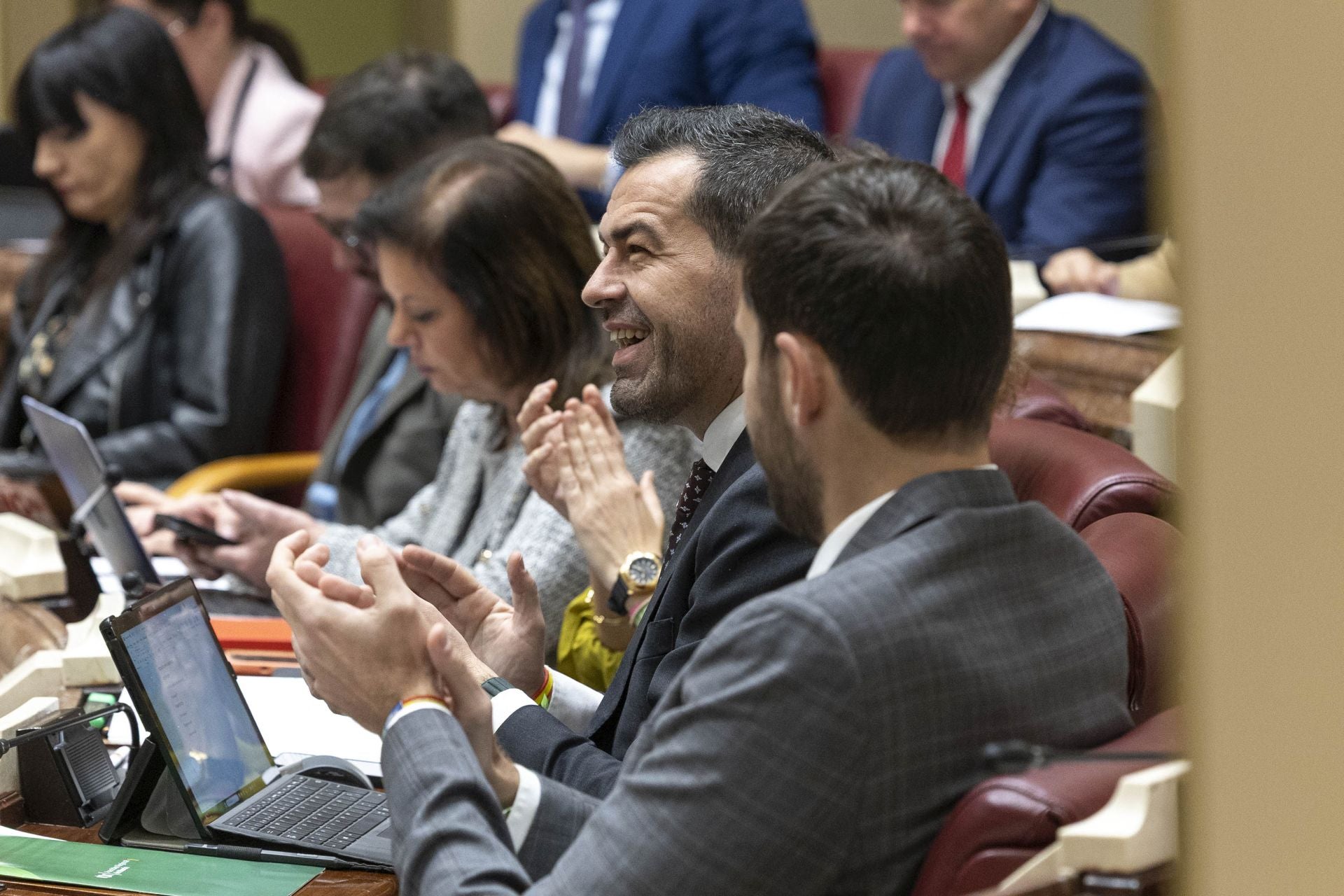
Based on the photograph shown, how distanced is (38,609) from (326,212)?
110cm

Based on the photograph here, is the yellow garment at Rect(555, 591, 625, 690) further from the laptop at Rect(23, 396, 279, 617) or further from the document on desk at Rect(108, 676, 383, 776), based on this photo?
the laptop at Rect(23, 396, 279, 617)

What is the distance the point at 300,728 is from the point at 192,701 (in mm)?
260

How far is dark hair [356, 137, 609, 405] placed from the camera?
2100 mm

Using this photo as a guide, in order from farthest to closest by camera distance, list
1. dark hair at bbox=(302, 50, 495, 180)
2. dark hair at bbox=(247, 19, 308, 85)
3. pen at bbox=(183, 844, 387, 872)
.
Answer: dark hair at bbox=(247, 19, 308, 85) → dark hair at bbox=(302, 50, 495, 180) → pen at bbox=(183, 844, 387, 872)

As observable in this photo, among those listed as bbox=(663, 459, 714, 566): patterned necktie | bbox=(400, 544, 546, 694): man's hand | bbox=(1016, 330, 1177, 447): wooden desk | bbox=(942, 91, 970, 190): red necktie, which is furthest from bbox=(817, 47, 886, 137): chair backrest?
bbox=(400, 544, 546, 694): man's hand

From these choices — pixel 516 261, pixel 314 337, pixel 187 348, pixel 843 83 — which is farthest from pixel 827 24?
pixel 516 261

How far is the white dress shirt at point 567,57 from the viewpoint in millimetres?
3498

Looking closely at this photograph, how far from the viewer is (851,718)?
2.99ft

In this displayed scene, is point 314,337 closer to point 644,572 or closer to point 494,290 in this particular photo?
point 494,290

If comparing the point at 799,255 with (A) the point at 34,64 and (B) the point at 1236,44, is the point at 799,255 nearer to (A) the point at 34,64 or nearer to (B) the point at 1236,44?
(B) the point at 1236,44

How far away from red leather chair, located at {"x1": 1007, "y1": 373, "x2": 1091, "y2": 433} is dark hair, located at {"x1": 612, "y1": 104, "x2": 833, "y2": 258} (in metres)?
0.42

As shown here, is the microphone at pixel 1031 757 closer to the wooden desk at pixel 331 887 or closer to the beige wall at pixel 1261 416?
the beige wall at pixel 1261 416

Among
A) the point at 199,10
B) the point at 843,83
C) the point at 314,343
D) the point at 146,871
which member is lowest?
the point at 314,343

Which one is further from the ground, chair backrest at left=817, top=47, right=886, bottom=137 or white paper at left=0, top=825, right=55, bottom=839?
chair backrest at left=817, top=47, right=886, bottom=137
